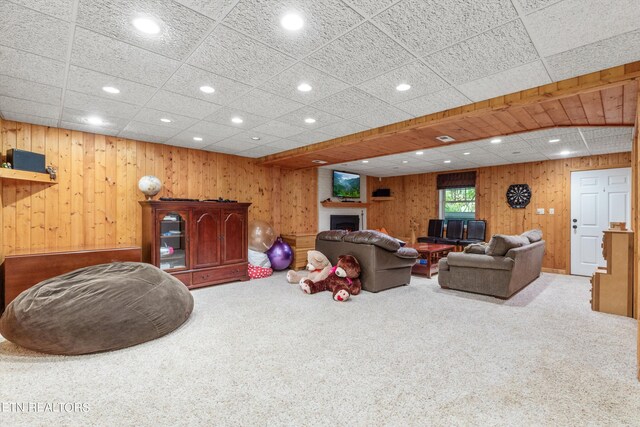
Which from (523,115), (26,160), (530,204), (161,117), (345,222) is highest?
(161,117)

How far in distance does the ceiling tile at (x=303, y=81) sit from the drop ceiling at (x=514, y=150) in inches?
101

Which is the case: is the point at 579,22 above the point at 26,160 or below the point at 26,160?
above

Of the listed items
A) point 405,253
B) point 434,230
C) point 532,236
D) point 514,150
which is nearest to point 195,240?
point 405,253

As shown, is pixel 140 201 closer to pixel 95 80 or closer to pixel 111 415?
pixel 95 80

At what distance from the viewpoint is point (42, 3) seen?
1680mm

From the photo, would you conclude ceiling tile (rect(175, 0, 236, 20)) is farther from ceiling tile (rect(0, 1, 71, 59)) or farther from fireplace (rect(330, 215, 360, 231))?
fireplace (rect(330, 215, 360, 231))

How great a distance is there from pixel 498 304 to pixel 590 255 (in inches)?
138

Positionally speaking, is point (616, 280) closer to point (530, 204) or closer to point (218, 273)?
point (530, 204)

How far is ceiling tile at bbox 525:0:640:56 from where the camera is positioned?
5.62 feet

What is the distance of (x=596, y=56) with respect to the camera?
7.39 feet

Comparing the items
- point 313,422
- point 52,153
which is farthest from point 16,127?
point 313,422

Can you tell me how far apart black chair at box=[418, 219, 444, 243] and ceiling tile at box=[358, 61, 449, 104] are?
5.34 metres

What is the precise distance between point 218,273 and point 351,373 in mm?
3318

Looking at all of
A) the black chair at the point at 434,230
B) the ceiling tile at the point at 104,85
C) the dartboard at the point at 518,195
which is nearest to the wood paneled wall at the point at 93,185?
the ceiling tile at the point at 104,85
